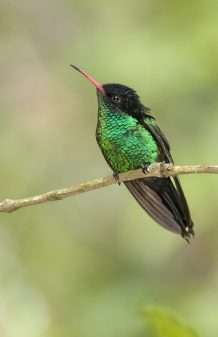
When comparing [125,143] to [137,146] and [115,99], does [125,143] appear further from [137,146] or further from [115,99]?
[115,99]

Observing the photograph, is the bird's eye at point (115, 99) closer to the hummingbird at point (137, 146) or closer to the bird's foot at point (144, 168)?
the hummingbird at point (137, 146)

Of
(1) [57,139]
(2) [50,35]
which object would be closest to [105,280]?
(1) [57,139]

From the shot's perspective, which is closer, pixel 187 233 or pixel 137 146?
pixel 187 233

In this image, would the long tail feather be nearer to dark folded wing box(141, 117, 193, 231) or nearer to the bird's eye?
dark folded wing box(141, 117, 193, 231)

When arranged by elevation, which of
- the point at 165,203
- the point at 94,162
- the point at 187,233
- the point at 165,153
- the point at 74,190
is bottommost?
the point at 187,233

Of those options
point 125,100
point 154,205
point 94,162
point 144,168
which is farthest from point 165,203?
point 94,162

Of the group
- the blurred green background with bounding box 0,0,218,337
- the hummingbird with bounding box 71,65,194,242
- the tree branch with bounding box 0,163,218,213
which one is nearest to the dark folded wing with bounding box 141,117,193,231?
the hummingbird with bounding box 71,65,194,242

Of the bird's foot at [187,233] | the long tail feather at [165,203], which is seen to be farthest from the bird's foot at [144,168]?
the bird's foot at [187,233]
